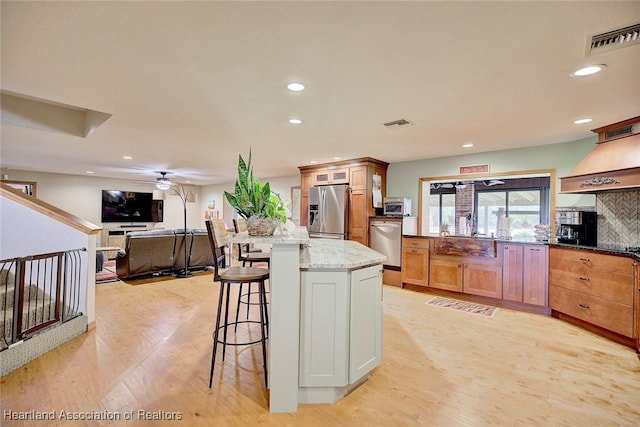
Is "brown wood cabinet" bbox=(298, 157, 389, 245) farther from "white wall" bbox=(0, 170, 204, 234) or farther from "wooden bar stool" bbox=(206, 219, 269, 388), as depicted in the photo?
"white wall" bbox=(0, 170, 204, 234)

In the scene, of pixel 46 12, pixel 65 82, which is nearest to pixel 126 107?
pixel 65 82

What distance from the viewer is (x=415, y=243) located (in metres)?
4.86

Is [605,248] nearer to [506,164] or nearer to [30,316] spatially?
[506,164]

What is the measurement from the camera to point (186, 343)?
9.02ft

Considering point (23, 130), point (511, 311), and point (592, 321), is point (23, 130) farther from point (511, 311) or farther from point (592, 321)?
point (592, 321)

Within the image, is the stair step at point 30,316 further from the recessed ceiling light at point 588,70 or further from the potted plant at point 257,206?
the recessed ceiling light at point 588,70

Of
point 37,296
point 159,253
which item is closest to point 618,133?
point 37,296

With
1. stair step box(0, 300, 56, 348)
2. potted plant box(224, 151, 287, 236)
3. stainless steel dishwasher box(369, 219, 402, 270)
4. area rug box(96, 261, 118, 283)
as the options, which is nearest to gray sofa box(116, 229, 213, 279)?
area rug box(96, 261, 118, 283)

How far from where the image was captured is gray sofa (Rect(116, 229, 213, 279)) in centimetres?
523

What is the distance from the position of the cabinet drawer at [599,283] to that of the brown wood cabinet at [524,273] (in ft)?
0.57

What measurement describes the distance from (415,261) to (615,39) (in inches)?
143

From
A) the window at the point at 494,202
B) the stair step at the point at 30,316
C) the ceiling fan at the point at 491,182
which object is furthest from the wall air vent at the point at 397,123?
the ceiling fan at the point at 491,182

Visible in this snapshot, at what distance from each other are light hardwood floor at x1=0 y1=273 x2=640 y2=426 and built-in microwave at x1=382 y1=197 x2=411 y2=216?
2.27 meters

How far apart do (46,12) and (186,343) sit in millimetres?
2622
